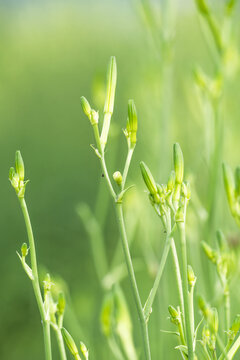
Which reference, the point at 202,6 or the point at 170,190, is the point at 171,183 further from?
the point at 202,6

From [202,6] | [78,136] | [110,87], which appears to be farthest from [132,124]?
[78,136]

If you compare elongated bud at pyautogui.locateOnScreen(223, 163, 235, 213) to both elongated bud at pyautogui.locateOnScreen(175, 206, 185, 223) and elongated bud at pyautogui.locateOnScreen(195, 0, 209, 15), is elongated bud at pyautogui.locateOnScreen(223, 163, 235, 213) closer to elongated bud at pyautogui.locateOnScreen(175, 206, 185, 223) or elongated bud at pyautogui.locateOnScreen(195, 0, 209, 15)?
elongated bud at pyautogui.locateOnScreen(175, 206, 185, 223)

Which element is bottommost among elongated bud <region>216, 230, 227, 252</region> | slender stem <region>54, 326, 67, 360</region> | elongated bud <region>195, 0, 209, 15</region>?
slender stem <region>54, 326, 67, 360</region>

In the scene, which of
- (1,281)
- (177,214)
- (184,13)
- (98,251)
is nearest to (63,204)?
(1,281)

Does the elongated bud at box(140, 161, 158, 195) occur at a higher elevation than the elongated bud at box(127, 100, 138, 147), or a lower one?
lower

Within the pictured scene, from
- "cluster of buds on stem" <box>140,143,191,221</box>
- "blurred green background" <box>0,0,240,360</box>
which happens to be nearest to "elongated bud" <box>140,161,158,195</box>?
"cluster of buds on stem" <box>140,143,191,221</box>

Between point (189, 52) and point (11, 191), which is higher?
point (189, 52)

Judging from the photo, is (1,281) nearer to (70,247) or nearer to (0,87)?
(70,247)

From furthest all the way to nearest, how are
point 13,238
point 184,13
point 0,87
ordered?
point 184,13
point 0,87
point 13,238
